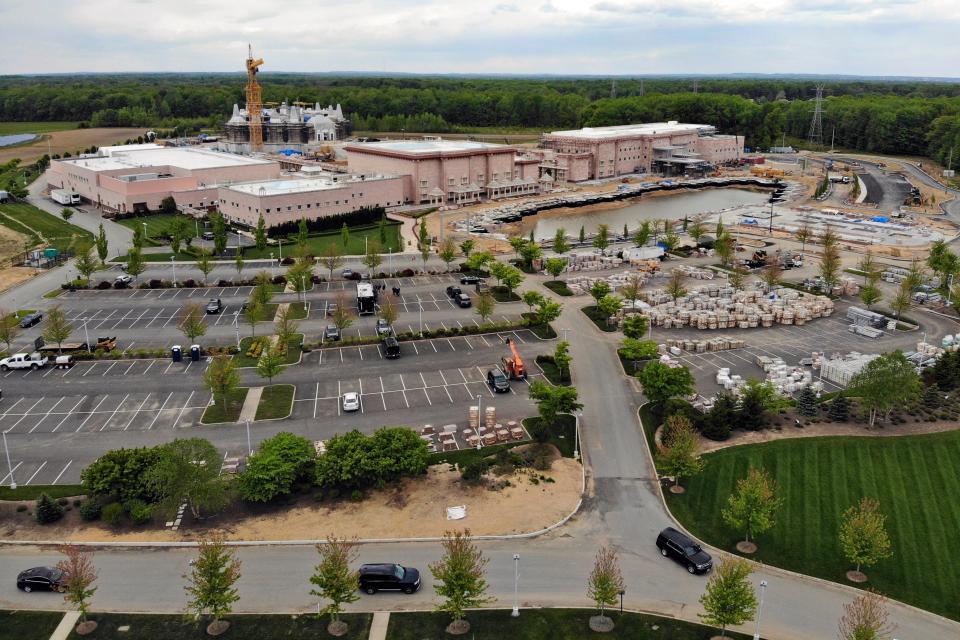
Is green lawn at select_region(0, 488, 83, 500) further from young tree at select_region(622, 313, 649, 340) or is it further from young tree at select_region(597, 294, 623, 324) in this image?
young tree at select_region(597, 294, 623, 324)

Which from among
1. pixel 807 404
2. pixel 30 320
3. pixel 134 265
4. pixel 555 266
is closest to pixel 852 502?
pixel 807 404

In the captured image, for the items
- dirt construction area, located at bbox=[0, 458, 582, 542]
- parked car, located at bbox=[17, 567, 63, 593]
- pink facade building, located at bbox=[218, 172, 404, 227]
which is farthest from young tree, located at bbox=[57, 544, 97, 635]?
pink facade building, located at bbox=[218, 172, 404, 227]

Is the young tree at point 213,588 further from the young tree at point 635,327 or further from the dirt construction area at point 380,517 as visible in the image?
the young tree at point 635,327

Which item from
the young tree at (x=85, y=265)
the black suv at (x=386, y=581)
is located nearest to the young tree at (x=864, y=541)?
the black suv at (x=386, y=581)

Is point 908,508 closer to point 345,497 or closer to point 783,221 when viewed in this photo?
point 345,497

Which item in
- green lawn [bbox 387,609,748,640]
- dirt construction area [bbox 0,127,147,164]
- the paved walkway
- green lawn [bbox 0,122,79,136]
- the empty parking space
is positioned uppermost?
green lawn [bbox 0,122,79,136]

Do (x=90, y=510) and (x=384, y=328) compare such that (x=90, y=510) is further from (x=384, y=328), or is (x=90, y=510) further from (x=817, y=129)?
(x=817, y=129)
